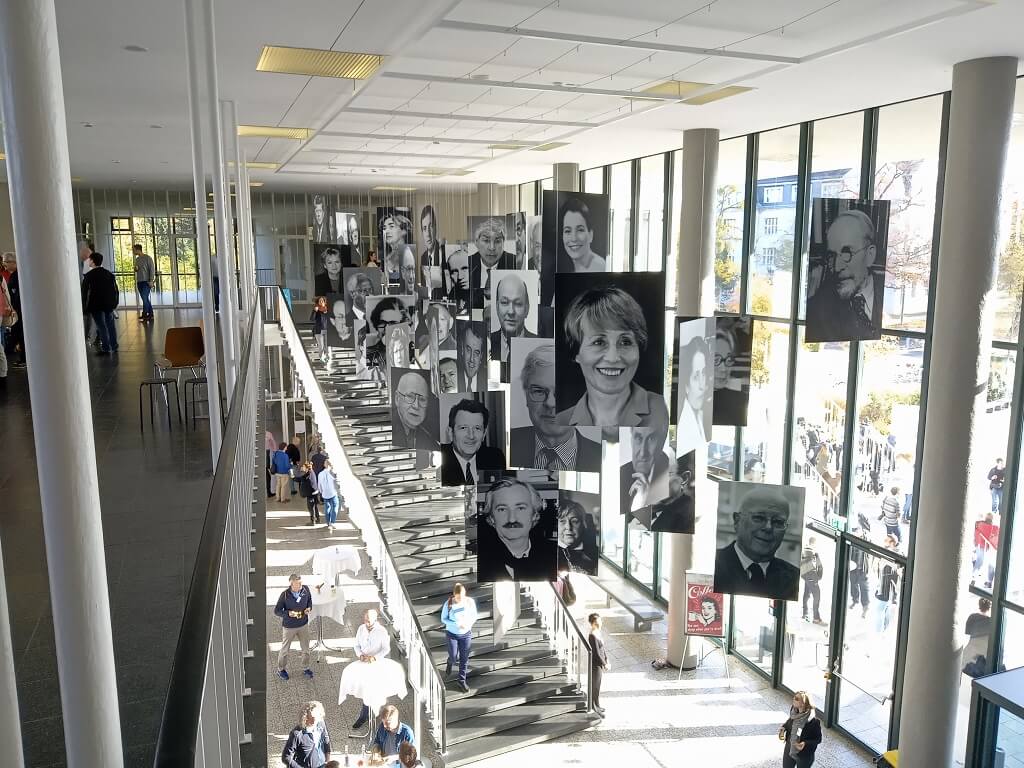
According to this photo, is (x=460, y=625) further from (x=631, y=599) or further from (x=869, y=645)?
(x=631, y=599)

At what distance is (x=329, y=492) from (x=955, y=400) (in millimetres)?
12261

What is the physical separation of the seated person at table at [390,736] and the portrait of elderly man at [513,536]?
2233 mm

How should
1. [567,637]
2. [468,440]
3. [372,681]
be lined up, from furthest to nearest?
1. [567,637]
2. [372,681]
3. [468,440]

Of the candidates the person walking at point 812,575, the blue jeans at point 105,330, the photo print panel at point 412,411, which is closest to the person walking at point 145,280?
the blue jeans at point 105,330

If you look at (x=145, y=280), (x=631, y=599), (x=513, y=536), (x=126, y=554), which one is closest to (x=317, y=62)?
(x=513, y=536)

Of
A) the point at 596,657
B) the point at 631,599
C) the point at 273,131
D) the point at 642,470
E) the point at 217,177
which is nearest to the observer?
the point at 217,177

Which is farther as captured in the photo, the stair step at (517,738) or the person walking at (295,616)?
the person walking at (295,616)

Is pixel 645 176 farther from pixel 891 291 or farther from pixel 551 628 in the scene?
pixel 551 628

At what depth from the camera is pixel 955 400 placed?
766cm

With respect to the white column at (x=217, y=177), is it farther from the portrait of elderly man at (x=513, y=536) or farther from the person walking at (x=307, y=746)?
the person walking at (x=307, y=746)

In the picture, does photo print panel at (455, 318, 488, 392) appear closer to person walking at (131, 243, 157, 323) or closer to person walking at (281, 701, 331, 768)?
person walking at (281, 701, 331, 768)

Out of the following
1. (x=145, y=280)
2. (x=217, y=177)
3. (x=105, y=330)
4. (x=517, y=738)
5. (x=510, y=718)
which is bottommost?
(x=517, y=738)

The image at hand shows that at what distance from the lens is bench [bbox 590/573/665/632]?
47.4 feet

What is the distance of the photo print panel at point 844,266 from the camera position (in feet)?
25.8
